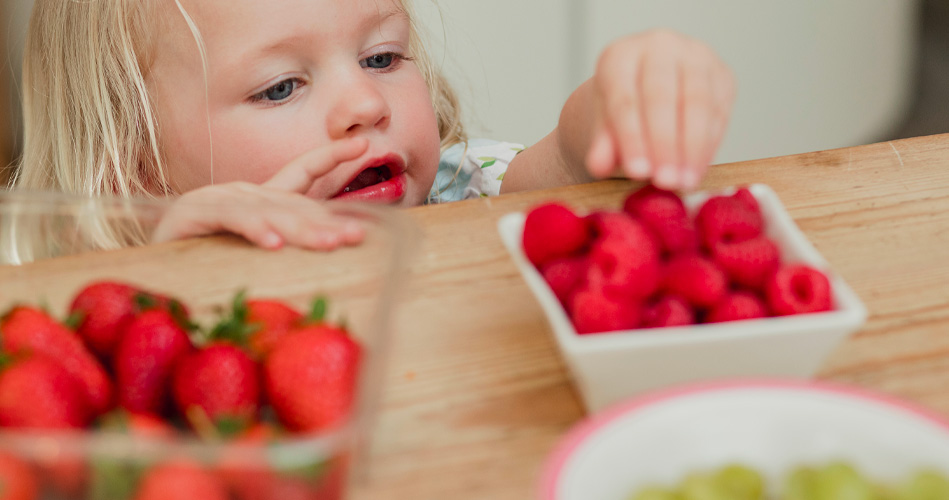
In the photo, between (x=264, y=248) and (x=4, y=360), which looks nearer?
(x=4, y=360)

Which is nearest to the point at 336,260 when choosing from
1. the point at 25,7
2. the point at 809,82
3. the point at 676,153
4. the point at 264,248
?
the point at 264,248

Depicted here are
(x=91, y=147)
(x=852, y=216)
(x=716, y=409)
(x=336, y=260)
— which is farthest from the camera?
(x=91, y=147)

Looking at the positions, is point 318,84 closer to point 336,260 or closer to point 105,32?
point 105,32

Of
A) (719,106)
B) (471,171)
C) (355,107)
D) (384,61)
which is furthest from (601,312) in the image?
(471,171)

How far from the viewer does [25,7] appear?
144cm

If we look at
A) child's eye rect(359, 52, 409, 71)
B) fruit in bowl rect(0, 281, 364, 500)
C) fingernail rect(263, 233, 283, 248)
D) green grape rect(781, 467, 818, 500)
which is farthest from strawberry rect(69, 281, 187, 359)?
child's eye rect(359, 52, 409, 71)

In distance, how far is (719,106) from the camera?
1.83ft

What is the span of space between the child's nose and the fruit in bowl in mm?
519

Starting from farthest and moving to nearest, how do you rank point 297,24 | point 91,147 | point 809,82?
point 809,82 → point 91,147 → point 297,24

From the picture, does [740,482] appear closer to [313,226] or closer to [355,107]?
[313,226]

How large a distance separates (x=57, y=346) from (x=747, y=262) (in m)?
0.35

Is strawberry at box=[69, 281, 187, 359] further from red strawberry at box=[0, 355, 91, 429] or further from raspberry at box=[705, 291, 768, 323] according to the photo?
raspberry at box=[705, 291, 768, 323]

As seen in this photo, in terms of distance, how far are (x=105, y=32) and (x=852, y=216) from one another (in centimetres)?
90

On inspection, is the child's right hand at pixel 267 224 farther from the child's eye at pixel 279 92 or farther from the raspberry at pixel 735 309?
the child's eye at pixel 279 92
